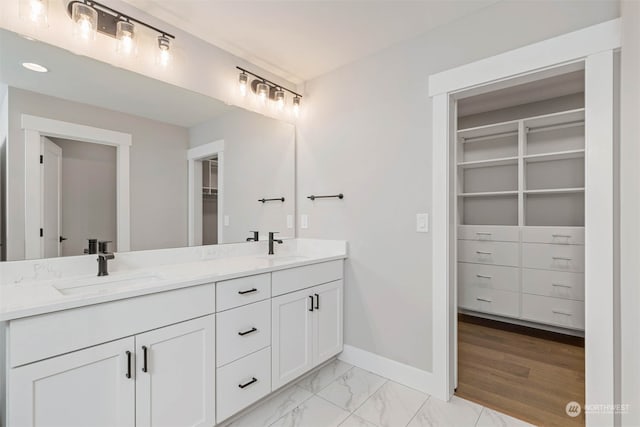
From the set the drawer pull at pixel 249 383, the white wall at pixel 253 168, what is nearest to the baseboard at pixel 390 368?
the drawer pull at pixel 249 383

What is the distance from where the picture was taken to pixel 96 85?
1.63 m

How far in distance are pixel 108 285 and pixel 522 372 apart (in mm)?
2782

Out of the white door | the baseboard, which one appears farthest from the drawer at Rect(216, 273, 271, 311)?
the baseboard

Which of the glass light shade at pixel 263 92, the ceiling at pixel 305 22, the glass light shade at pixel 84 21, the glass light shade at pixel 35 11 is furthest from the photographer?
the glass light shade at pixel 263 92

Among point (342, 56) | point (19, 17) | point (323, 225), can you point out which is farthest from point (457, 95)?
point (19, 17)

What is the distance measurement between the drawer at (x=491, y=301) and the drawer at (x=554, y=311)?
0.09m

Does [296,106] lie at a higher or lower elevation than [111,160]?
→ higher

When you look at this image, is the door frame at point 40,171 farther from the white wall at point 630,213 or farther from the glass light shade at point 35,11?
the white wall at point 630,213

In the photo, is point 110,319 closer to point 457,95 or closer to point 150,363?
point 150,363

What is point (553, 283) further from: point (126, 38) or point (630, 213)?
point (126, 38)

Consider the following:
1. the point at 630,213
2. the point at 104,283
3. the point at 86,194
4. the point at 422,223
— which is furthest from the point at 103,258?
the point at 630,213

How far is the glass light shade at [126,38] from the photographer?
64.2 inches

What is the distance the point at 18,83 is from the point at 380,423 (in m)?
2.51

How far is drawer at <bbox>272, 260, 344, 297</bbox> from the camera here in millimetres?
1888
